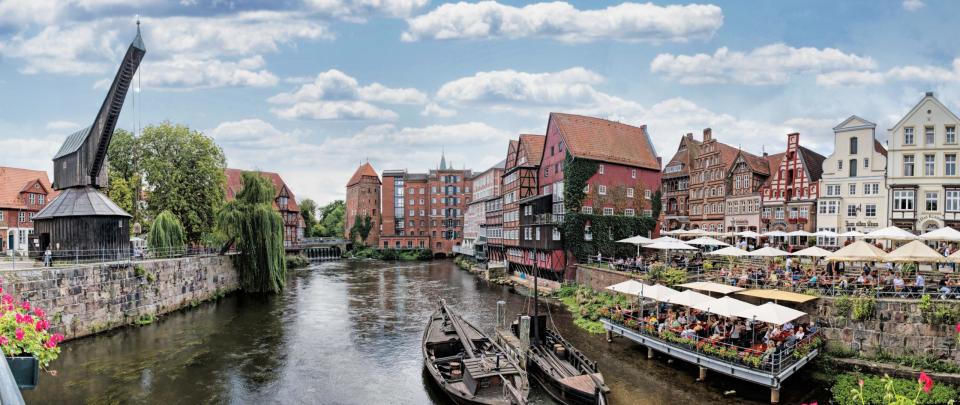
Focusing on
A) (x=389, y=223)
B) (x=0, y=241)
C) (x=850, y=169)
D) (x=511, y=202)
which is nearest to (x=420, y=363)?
(x=511, y=202)

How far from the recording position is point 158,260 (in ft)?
112

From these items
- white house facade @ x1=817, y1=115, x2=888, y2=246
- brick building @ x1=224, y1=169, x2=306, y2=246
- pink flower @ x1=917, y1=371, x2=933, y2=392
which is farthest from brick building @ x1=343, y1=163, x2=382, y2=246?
pink flower @ x1=917, y1=371, x2=933, y2=392

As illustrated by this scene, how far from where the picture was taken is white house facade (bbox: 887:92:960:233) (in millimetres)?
35062

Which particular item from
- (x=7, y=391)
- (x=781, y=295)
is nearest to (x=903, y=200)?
(x=781, y=295)

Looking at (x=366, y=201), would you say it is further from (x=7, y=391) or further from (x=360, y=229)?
(x=7, y=391)

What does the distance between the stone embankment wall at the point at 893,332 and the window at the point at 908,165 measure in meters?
20.2

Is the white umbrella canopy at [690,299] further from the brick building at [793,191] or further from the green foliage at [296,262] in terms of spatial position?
the green foliage at [296,262]

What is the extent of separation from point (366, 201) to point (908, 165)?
80.8 metres

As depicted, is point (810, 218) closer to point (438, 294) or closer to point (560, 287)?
point (560, 287)

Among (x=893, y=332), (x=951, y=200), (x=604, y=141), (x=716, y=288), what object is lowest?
(x=893, y=332)

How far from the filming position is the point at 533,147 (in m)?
54.5

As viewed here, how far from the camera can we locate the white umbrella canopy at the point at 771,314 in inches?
765

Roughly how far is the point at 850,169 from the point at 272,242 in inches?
1749

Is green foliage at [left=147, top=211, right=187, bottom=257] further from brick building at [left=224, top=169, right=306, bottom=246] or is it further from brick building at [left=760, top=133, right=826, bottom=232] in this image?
brick building at [left=760, top=133, right=826, bottom=232]
